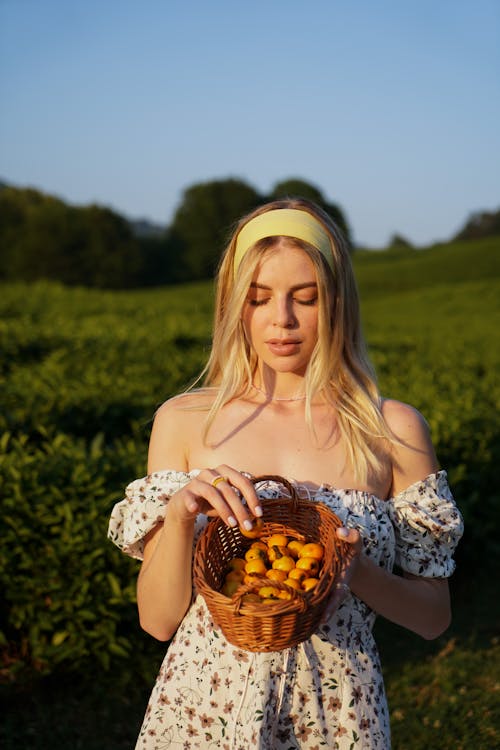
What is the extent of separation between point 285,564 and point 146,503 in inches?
18.4

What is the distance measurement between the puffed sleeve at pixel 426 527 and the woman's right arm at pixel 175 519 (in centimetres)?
54

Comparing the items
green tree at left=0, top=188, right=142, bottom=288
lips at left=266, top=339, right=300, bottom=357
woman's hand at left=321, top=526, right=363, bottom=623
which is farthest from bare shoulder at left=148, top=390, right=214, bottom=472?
green tree at left=0, top=188, right=142, bottom=288

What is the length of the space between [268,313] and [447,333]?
1219 centimetres

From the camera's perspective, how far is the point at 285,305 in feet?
7.41

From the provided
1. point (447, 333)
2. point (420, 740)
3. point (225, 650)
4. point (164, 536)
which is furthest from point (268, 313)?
point (447, 333)

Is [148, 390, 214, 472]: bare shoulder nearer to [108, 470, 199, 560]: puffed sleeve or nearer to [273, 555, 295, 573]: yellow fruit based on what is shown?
[108, 470, 199, 560]: puffed sleeve

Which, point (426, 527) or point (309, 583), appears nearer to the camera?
A: point (309, 583)

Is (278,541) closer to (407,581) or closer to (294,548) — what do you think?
(294,548)

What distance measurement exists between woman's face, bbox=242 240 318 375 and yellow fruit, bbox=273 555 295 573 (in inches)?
24.2

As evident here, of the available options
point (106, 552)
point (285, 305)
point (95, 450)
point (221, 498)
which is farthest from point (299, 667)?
point (95, 450)

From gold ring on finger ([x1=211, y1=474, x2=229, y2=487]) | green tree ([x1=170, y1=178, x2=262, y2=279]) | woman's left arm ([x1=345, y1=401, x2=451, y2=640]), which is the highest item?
green tree ([x1=170, y1=178, x2=262, y2=279])

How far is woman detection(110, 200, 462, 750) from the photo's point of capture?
2.11 meters

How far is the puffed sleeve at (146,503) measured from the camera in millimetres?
2186

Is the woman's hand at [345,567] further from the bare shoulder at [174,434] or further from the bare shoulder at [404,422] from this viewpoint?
the bare shoulder at [174,434]
